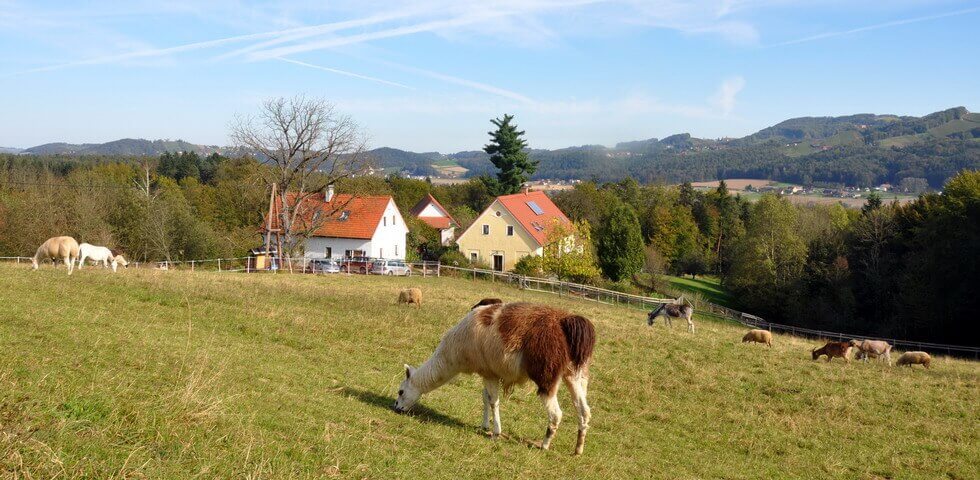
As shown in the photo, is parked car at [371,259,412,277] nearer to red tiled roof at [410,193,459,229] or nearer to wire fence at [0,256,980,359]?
wire fence at [0,256,980,359]

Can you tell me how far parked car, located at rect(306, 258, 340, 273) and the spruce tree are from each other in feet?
107

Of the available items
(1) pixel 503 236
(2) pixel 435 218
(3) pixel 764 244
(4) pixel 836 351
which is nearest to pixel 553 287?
(1) pixel 503 236

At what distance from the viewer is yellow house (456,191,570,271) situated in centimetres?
5497

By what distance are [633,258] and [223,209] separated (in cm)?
3993

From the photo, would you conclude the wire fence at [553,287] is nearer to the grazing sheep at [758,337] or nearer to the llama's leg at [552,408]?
the grazing sheep at [758,337]

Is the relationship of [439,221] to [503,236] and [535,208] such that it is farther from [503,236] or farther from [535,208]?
[503,236]

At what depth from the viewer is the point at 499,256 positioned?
5600cm

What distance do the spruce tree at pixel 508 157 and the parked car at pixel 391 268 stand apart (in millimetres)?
29736

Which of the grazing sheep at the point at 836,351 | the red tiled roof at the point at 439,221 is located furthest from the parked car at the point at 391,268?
the red tiled roof at the point at 439,221

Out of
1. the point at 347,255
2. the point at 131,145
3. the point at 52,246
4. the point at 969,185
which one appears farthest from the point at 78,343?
the point at 131,145

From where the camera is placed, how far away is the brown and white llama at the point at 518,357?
27.7 ft

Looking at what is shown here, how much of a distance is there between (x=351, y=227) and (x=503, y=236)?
42.2 feet

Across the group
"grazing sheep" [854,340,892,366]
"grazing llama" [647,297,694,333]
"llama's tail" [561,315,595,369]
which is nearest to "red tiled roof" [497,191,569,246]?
"grazing llama" [647,297,694,333]

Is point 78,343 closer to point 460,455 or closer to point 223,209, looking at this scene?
point 460,455
